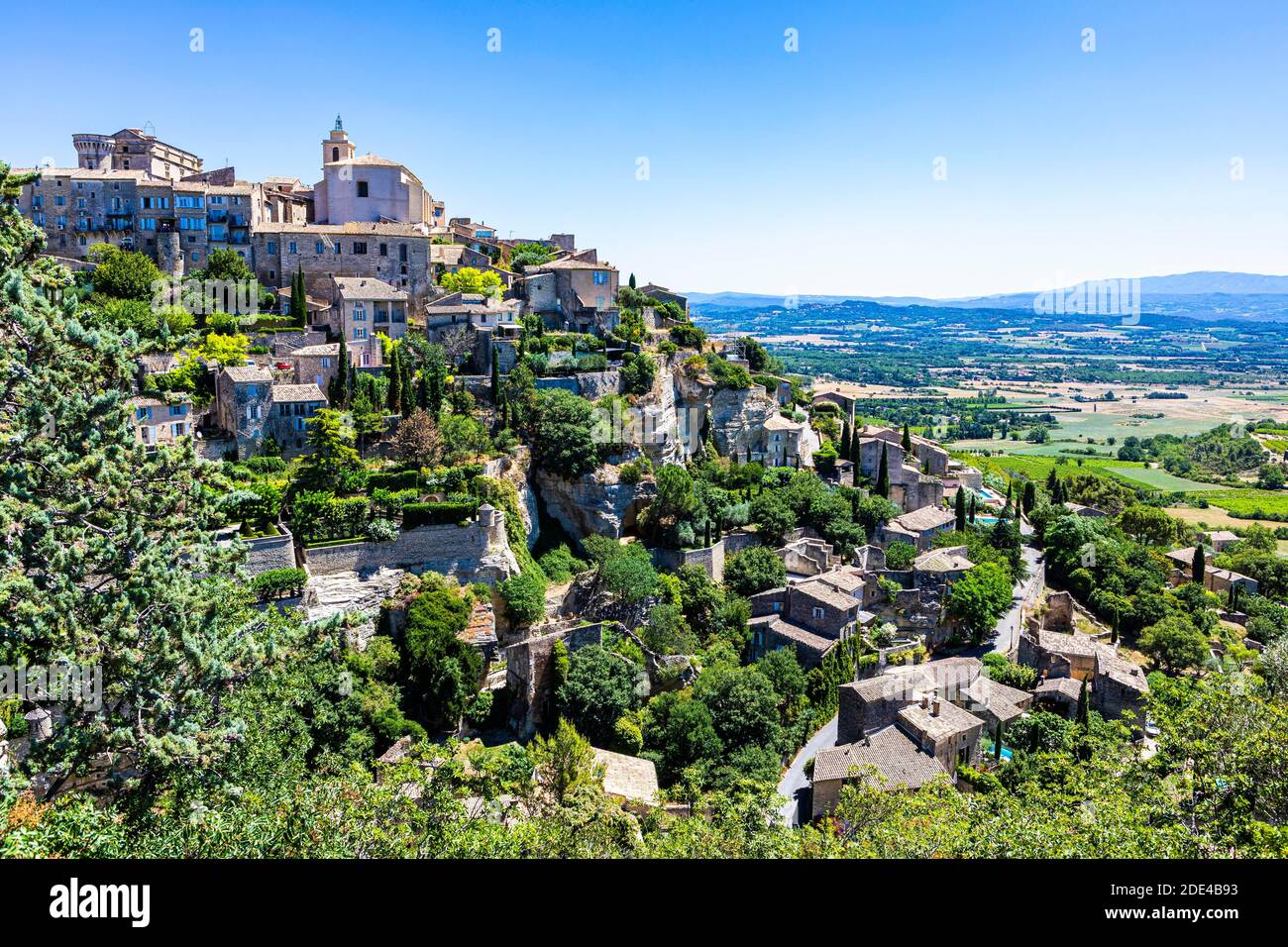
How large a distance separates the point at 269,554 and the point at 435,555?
17.0 ft

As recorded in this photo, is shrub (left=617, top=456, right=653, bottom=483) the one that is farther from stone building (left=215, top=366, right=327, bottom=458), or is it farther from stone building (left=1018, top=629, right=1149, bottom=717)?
stone building (left=1018, top=629, right=1149, bottom=717)

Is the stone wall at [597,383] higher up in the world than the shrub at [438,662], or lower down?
higher up

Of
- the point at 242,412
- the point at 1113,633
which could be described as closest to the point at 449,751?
the point at 242,412

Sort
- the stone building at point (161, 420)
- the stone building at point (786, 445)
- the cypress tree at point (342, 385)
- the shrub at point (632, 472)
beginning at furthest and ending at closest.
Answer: the stone building at point (786, 445), the shrub at point (632, 472), the cypress tree at point (342, 385), the stone building at point (161, 420)

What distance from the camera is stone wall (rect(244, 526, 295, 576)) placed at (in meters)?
24.8

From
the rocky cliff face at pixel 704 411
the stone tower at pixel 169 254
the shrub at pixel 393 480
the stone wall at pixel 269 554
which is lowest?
the stone wall at pixel 269 554

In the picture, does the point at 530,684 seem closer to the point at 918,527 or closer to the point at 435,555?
the point at 435,555

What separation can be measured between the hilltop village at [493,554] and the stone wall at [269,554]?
12 cm

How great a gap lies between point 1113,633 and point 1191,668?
451 cm

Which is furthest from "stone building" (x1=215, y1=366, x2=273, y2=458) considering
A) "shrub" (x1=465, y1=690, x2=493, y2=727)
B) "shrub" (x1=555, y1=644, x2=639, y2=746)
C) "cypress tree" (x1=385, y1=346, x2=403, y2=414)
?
"shrub" (x1=555, y1=644, x2=639, y2=746)

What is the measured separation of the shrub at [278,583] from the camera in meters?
24.3

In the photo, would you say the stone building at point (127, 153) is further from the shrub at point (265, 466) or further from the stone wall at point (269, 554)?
the stone wall at point (269, 554)

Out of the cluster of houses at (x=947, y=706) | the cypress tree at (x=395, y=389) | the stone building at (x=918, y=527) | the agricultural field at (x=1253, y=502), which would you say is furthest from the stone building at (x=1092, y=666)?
the agricultural field at (x=1253, y=502)

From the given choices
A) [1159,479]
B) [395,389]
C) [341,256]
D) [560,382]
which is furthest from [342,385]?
[1159,479]
